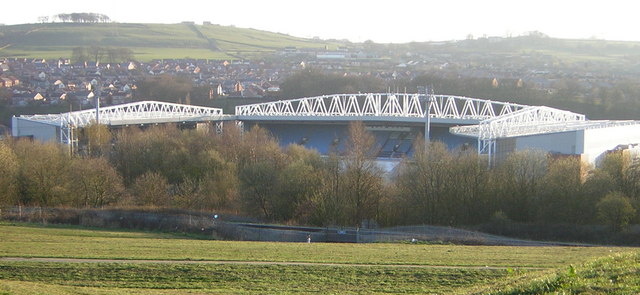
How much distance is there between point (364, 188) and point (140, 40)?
127361mm

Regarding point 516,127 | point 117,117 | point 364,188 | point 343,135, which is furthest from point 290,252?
point 343,135

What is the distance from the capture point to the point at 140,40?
155000mm

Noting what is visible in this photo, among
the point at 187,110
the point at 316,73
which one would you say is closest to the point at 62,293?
the point at 187,110

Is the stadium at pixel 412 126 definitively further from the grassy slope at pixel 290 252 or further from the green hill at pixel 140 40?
the green hill at pixel 140 40

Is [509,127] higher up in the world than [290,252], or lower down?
higher up

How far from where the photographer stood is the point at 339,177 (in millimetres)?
35188

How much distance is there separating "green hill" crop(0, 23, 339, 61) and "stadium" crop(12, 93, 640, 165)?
64787mm

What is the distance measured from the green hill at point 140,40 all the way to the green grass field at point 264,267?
4529 inches

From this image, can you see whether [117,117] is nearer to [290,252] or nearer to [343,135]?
[343,135]

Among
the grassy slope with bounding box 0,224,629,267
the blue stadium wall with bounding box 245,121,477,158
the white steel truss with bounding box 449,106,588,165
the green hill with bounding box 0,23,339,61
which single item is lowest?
the grassy slope with bounding box 0,224,629,267

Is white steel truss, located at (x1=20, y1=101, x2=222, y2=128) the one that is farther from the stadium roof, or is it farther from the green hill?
the green hill

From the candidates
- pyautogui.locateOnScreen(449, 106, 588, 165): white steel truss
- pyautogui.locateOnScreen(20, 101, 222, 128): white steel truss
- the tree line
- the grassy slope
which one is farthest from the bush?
pyautogui.locateOnScreen(20, 101, 222, 128): white steel truss

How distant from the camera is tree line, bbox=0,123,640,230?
33094 mm

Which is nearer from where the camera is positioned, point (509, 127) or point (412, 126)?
point (509, 127)
